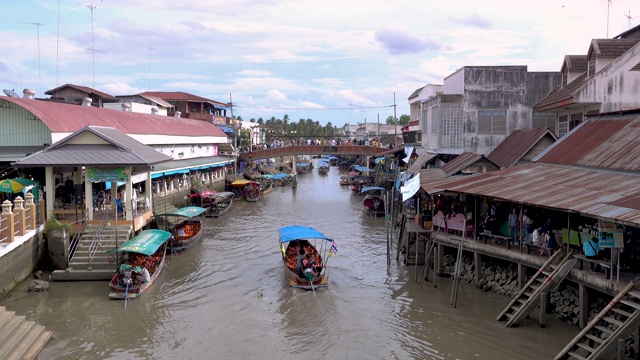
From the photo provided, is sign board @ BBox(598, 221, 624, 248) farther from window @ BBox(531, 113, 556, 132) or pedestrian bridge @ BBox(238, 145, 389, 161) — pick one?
pedestrian bridge @ BBox(238, 145, 389, 161)

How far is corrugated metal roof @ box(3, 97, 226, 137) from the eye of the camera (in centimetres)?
2812

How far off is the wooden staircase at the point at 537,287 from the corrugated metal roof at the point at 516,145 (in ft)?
33.0

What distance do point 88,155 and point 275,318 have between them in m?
11.4

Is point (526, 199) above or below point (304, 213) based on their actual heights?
above

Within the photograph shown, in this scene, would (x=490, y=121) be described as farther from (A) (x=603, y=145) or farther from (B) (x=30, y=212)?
(B) (x=30, y=212)

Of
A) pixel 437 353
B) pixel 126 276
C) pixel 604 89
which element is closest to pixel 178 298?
pixel 126 276

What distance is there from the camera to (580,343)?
43.6 ft

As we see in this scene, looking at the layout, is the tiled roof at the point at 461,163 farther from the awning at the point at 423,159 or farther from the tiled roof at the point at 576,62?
the tiled roof at the point at 576,62

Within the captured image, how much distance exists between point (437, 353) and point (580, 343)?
3.75m

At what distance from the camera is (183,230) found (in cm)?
2900

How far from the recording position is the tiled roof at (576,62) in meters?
29.3

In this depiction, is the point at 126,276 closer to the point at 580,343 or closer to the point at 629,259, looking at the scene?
the point at 580,343

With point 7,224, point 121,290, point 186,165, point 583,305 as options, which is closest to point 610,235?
point 583,305

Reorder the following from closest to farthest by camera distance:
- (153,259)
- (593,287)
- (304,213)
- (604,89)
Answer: (593,287) < (153,259) < (604,89) < (304,213)
